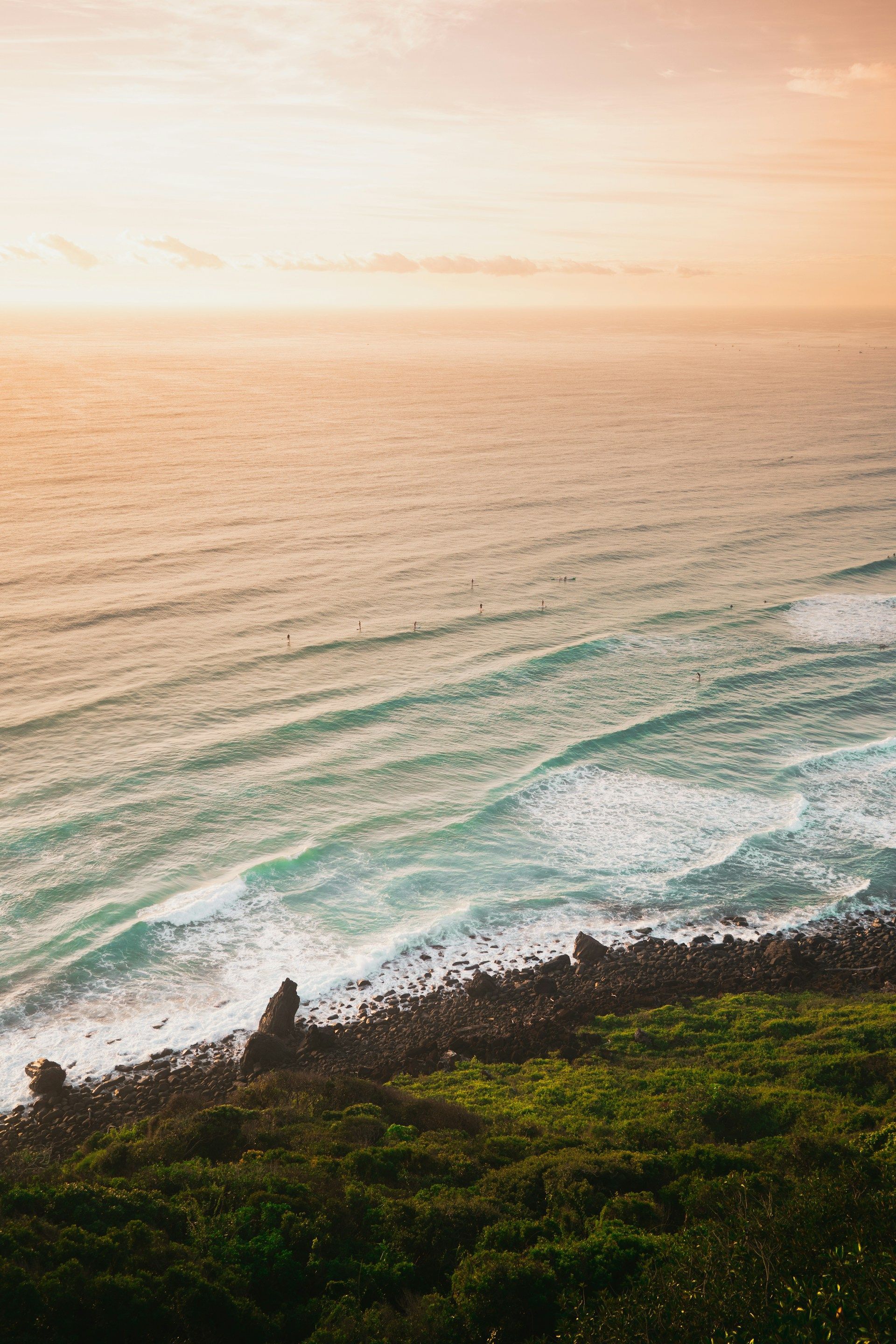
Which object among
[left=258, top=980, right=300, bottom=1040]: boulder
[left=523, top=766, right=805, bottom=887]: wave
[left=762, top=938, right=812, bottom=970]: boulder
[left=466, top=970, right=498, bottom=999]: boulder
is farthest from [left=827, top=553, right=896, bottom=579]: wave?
[left=258, top=980, right=300, bottom=1040]: boulder

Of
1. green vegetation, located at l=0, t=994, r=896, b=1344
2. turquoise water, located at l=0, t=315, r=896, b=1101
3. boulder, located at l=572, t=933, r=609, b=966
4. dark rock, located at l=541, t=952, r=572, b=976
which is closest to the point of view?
green vegetation, located at l=0, t=994, r=896, b=1344

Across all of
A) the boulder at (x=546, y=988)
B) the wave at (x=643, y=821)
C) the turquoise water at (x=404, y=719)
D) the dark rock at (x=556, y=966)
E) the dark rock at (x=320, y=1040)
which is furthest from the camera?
the wave at (x=643, y=821)

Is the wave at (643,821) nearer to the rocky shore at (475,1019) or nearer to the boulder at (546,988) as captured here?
the rocky shore at (475,1019)

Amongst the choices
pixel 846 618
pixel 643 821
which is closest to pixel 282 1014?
pixel 643 821

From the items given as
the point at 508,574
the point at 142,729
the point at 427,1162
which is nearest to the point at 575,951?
the point at 427,1162

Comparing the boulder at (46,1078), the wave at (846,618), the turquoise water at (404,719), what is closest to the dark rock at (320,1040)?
the turquoise water at (404,719)

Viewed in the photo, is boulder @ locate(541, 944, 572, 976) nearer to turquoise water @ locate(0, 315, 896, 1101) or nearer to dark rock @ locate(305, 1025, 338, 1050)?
turquoise water @ locate(0, 315, 896, 1101)
